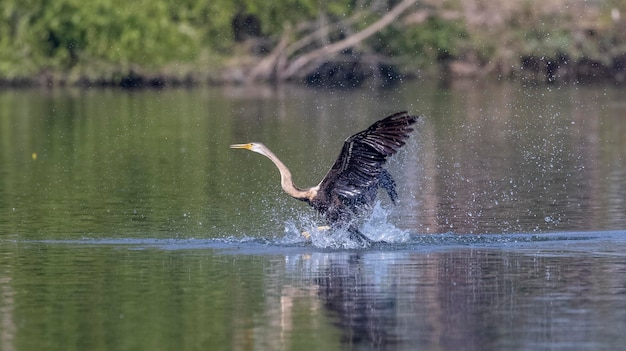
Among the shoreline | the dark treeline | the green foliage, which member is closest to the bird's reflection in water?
the shoreline

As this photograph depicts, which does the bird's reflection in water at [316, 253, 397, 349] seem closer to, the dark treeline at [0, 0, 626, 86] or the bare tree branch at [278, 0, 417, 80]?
the bare tree branch at [278, 0, 417, 80]

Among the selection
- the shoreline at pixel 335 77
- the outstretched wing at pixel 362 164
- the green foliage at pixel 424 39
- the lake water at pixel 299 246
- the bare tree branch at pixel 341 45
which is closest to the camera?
the lake water at pixel 299 246

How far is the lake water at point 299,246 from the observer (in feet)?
38.3

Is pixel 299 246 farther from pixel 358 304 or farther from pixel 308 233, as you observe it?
pixel 358 304

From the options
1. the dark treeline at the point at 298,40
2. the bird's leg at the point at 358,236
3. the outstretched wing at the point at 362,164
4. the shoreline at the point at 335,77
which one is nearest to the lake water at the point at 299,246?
the bird's leg at the point at 358,236

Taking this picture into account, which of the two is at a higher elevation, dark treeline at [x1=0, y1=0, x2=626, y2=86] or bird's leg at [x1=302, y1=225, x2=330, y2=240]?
dark treeline at [x1=0, y1=0, x2=626, y2=86]

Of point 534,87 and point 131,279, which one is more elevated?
point 534,87

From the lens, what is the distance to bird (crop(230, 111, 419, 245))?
50.9 ft

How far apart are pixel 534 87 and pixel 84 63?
18.3m

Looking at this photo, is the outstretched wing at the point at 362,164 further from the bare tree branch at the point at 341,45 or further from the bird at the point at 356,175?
the bare tree branch at the point at 341,45

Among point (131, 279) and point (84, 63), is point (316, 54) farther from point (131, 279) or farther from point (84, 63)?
point (131, 279)

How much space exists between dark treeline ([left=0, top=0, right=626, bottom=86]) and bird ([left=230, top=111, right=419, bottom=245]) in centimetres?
4075

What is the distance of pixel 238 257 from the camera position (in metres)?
15.4

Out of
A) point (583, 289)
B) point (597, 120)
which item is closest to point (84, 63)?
point (597, 120)
